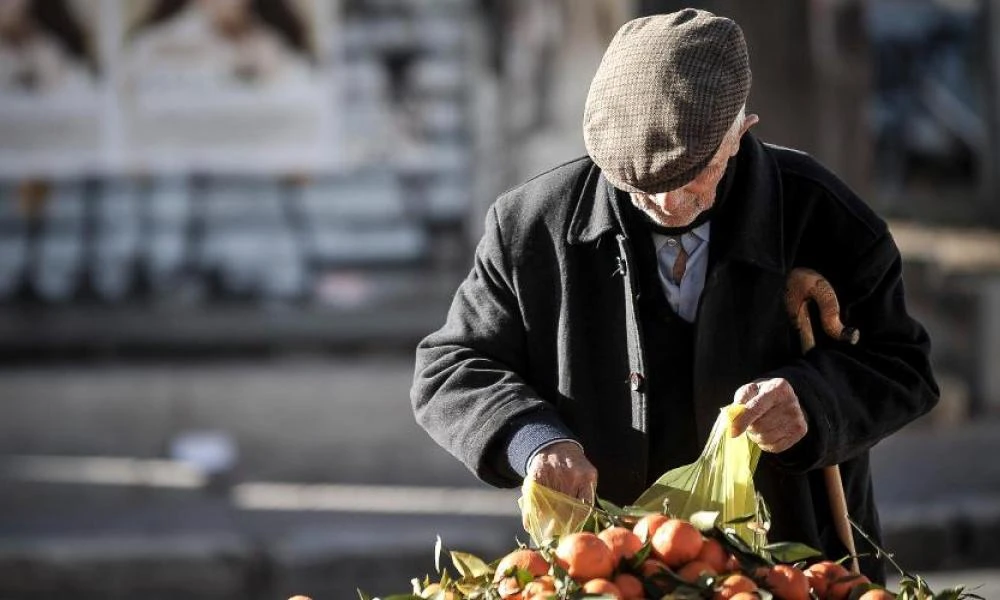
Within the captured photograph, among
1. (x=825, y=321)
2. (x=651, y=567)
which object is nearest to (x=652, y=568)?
(x=651, y=567)

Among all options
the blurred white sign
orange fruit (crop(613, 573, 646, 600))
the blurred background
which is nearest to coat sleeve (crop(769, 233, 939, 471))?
orange fruit (crop(613, 573, 646, 600))

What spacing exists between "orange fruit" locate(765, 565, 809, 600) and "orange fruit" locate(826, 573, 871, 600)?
0.06 m

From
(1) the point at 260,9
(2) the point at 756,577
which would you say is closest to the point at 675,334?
(2) the point at 756,577

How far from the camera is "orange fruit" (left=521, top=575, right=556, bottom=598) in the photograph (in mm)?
2344

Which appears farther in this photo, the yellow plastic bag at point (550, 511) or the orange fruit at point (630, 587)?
the yellow plastic bag at point (550, 511)

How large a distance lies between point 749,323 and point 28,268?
9058 millimetres

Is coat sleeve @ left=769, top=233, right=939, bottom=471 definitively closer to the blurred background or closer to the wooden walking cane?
the wooden walking cane

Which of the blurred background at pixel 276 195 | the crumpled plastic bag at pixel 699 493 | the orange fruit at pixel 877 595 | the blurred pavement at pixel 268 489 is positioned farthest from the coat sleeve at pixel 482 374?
the blurred background at pixel 276 195

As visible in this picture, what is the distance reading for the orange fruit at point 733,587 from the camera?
2324mm

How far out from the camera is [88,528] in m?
7.48

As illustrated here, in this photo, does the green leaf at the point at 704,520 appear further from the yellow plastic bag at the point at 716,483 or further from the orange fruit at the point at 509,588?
the orange fruit at the point at 509,588

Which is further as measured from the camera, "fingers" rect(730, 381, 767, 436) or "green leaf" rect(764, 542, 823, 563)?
"fingers" rect(730, 381, 767, 436)

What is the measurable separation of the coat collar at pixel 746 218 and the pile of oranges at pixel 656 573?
1.63 ft

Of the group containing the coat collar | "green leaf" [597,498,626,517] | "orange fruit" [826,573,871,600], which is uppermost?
the coat collar
